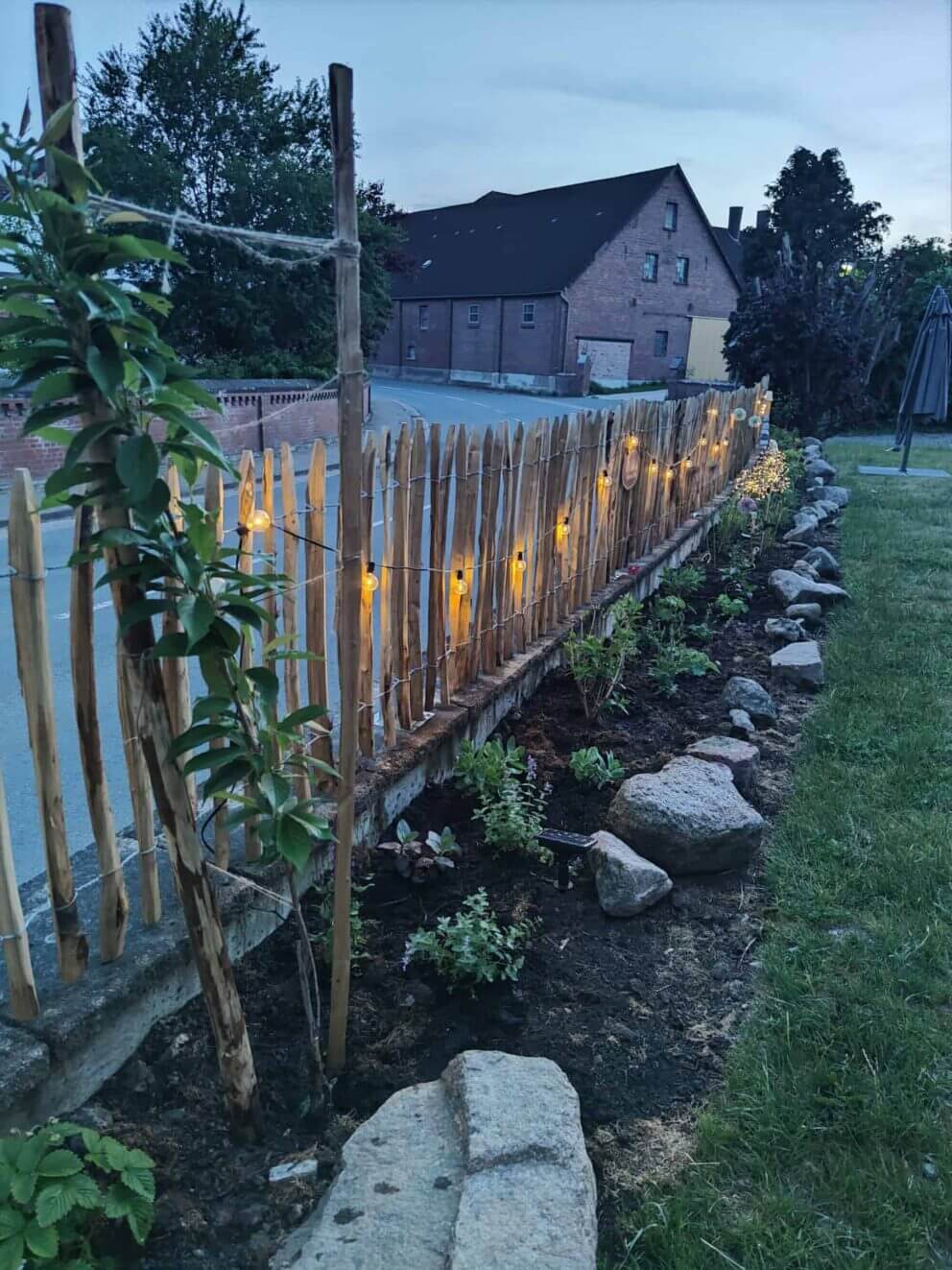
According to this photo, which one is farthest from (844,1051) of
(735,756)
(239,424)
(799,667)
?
(239,424)

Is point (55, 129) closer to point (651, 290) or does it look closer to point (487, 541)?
point (487, 541)

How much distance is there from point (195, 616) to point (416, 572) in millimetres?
2043

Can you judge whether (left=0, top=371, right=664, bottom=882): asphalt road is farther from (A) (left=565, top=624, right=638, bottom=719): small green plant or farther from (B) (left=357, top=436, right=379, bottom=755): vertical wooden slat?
(A) (left=565, top=624, right=638, bottom=719): small green plant

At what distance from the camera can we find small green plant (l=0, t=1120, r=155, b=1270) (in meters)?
1.54

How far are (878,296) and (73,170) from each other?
76.3ft

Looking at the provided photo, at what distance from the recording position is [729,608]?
6.60 meters

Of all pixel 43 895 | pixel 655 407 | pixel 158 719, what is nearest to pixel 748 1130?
pixel 158 719

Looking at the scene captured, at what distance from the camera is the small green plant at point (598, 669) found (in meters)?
4.59

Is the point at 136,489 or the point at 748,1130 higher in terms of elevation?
the point at 136,489

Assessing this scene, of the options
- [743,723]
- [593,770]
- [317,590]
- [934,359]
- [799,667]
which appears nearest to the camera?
[317,590]

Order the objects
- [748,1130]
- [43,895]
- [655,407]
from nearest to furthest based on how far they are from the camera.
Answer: [748,1130] < [43,895] < [655,407]

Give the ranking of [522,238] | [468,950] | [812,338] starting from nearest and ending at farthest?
[468,950] < [812,338] < [522,238]

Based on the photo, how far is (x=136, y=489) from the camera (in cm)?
A: 148

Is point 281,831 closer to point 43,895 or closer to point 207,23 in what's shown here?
point 43,895
